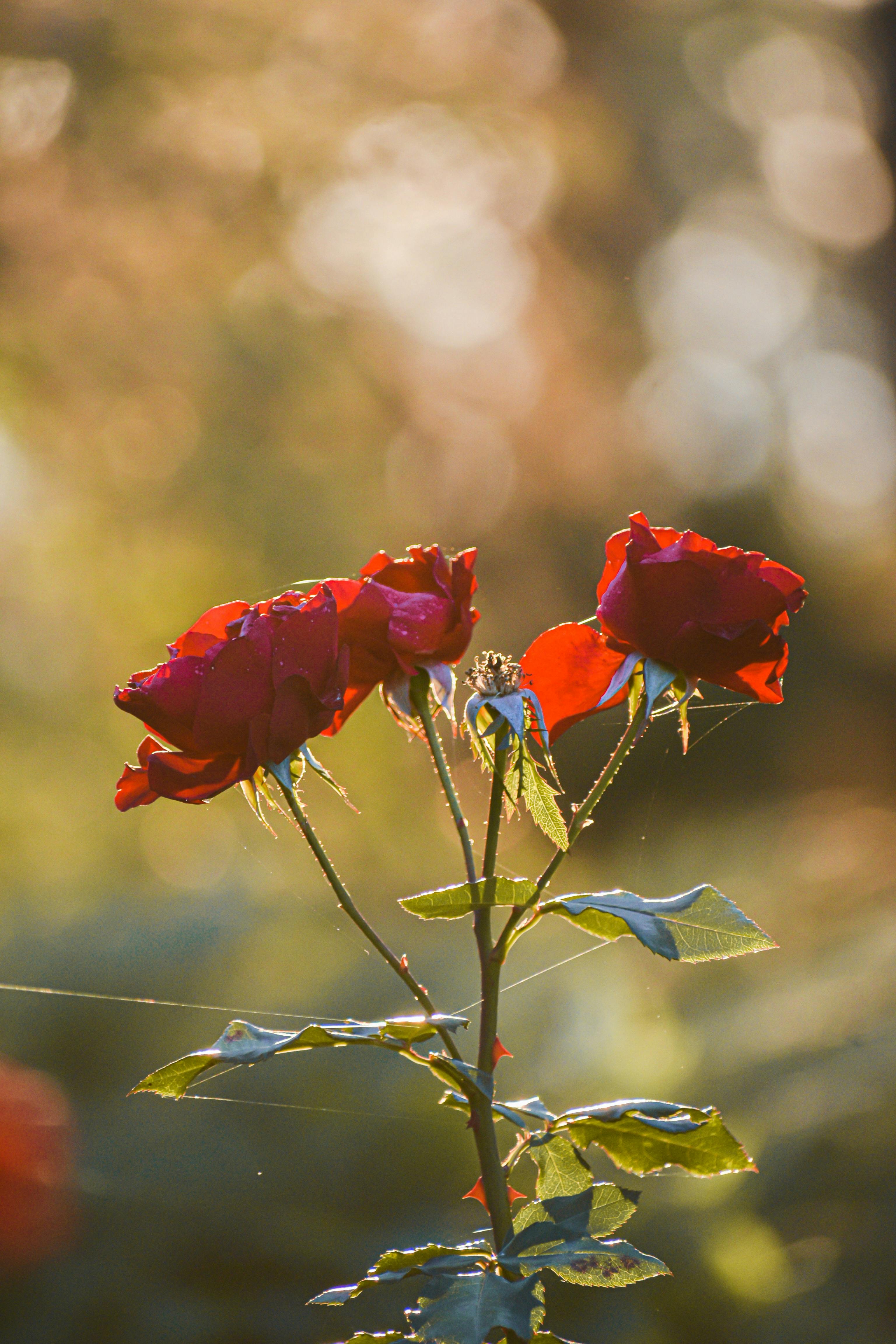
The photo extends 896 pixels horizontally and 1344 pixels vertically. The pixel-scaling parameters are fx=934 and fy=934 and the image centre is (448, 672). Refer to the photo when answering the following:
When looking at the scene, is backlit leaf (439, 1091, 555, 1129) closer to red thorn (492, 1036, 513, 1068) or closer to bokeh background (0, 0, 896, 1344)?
red thorn (492, 1036, 513, 1068)

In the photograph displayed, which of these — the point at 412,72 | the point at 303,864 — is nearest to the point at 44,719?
the point at 303,864

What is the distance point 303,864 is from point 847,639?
926mm

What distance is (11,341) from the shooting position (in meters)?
1.48

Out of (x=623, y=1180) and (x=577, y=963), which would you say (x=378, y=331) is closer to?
(x=577, y=963)

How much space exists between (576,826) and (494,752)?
0.13ft

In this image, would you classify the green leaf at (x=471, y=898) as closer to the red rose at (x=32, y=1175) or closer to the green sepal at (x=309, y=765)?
the green sepal at (x=309, y=765)

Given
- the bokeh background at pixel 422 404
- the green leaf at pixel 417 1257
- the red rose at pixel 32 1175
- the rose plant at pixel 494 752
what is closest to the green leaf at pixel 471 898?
the rose plant at pixel 494 752

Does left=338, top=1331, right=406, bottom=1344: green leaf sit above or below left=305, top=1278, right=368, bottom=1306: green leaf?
below

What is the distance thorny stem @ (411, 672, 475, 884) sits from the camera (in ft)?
1.07

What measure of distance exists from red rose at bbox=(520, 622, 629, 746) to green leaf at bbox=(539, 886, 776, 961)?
0.06 meters

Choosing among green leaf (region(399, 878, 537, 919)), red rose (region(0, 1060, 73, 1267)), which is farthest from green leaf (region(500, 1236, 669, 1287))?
red rose (region(0, 1060, 73, 1267))

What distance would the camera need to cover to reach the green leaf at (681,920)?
0.30 m

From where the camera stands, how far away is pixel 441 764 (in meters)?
0.33

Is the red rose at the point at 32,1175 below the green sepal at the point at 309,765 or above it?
below
